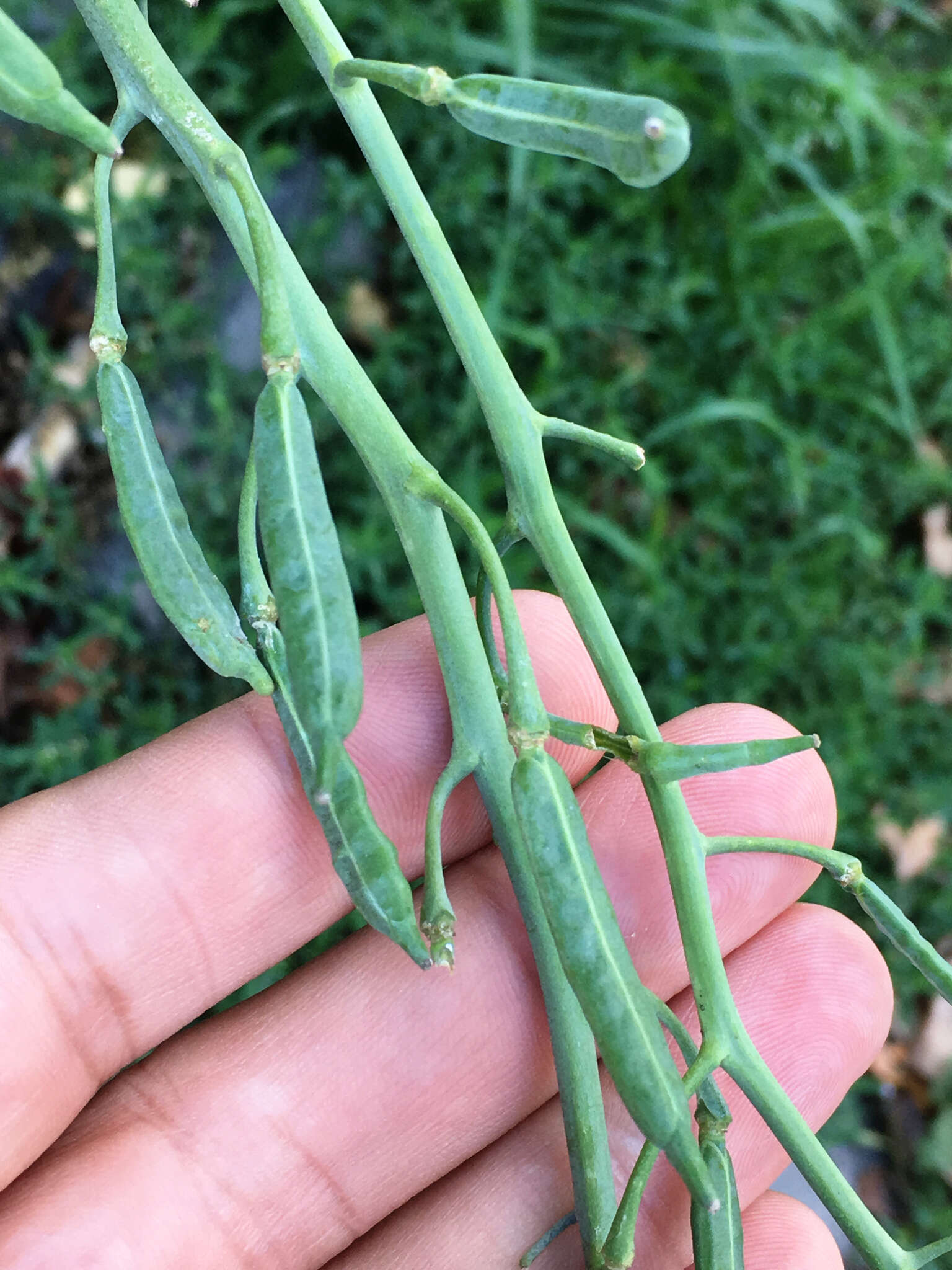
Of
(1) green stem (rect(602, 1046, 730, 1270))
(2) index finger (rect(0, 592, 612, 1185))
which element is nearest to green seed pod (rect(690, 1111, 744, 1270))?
(1) green stem (rect(602, 1046, 730, 1270))

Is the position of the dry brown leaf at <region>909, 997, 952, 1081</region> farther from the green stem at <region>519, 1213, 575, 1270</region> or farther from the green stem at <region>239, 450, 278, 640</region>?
the green stem at <region>239, 450, 278, 640</region>

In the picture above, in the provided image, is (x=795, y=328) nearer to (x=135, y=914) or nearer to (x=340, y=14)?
(x=340, y=14)

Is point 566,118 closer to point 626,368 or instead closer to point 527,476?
point 527,476

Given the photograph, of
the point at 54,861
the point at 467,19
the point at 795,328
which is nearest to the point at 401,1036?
the point at 54,861

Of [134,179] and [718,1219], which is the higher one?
[134,179]

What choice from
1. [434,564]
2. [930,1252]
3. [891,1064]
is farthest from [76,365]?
[891,1064]

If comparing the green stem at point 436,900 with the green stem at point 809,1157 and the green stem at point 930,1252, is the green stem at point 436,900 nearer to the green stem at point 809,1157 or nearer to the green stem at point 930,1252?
the green stem at point 809,1157

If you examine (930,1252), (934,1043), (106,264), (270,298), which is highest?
(106,264)
